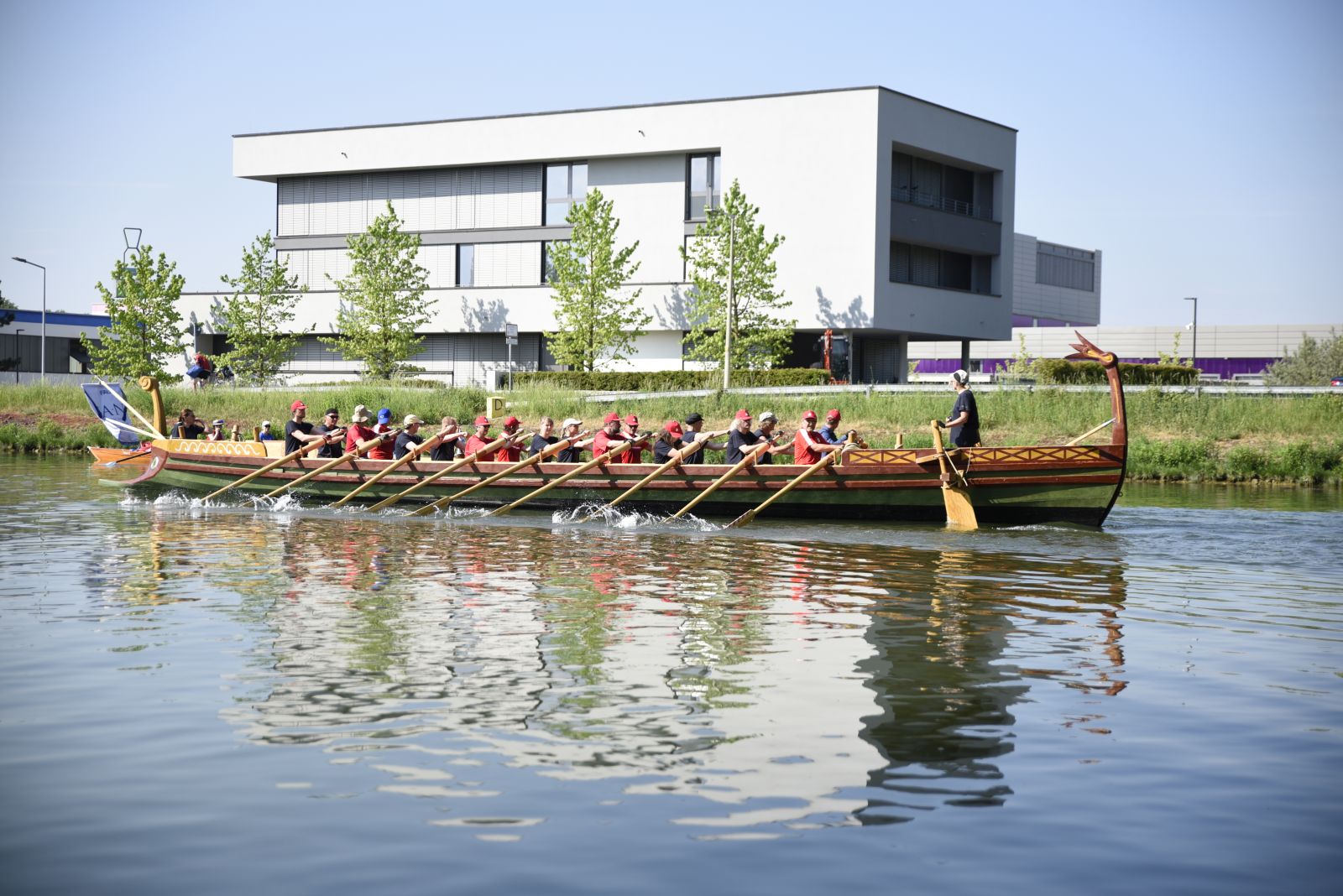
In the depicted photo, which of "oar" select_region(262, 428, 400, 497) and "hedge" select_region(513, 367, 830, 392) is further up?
"hedge" select_region(513, 367, 830, 392)

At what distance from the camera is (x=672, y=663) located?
9922 millimetres

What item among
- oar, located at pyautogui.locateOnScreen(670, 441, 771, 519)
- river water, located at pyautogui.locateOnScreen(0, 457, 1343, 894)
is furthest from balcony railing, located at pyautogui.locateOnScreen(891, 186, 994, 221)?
river water, located at pyautogui.locateOnScreen(0, 457, 1343, 894)

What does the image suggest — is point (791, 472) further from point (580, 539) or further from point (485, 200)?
point (485, 200)

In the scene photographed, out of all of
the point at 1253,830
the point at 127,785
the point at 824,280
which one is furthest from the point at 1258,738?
the point at 824,280

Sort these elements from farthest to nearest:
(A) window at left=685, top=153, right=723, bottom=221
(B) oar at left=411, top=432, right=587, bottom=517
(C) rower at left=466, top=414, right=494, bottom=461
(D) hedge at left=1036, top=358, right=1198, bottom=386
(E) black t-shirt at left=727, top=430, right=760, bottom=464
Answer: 1. (A) window at left=685, top=153, right=723, bottom=221
2. (D) hedge at left=1036, top=358, right=1198, bottom=386
3. (C) rower at left=466, top=414, right=494, bottom=461
4. (B) oar at left=411, top=432, right=587, bottom=517
5. (E) black t-shirt at left=727, top=430, right=760, bottom=464

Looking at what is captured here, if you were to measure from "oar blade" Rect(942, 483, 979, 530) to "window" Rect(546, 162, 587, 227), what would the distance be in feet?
128

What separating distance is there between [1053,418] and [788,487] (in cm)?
1548

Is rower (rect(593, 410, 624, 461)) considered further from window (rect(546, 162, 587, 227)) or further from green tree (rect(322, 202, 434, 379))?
window (rect(546, 162, 587, 227))

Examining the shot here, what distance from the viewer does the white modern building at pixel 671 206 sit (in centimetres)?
5128

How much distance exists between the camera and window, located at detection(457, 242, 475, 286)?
194ft

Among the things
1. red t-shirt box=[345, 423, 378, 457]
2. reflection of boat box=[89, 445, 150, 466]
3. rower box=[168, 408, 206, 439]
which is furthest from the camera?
rower box=[168, 408, 206, 439]

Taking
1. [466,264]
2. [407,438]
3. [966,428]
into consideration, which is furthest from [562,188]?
[966,428]

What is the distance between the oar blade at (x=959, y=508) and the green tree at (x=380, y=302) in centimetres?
3785

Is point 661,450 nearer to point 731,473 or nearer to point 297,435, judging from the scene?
point 731,473
